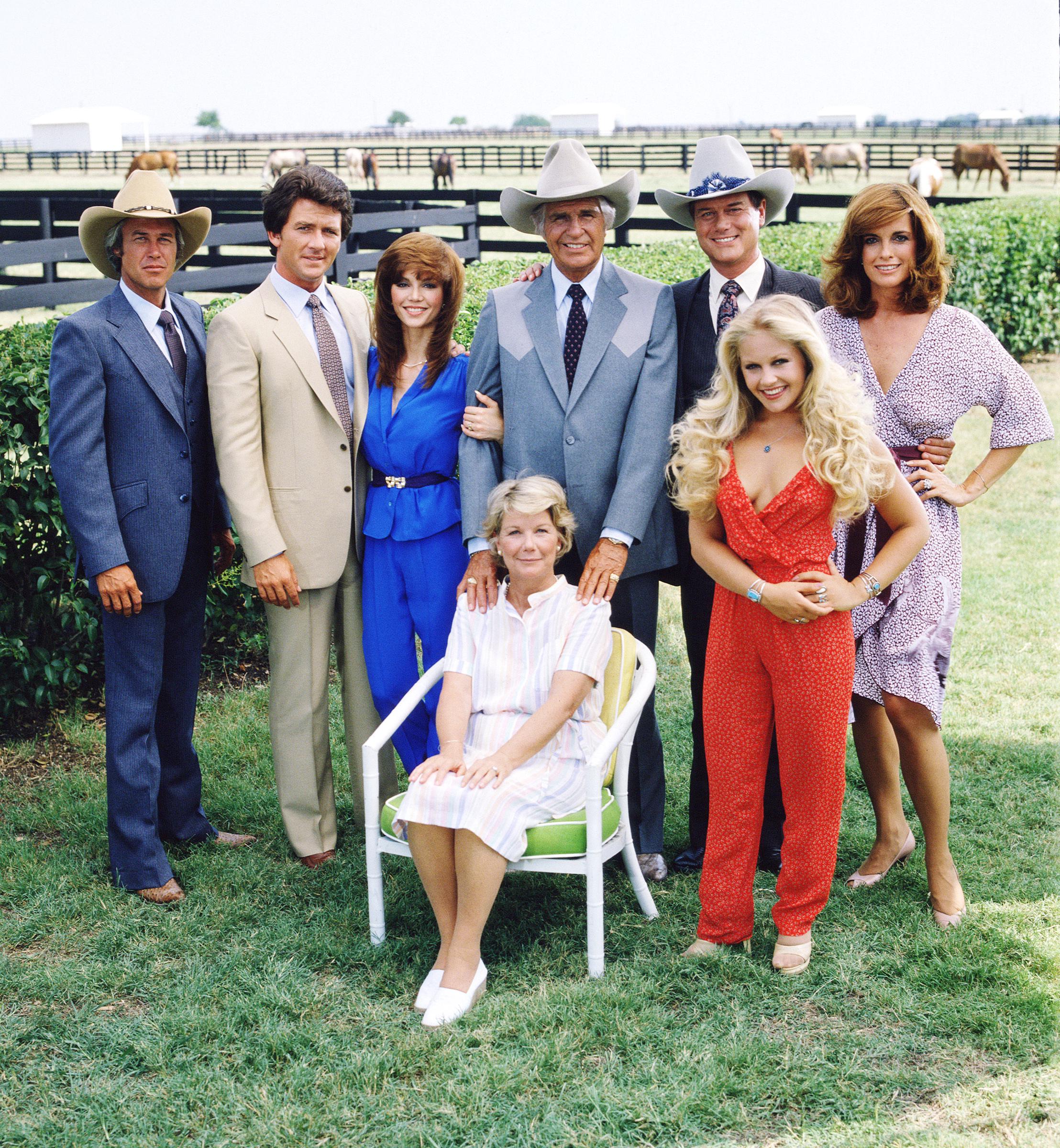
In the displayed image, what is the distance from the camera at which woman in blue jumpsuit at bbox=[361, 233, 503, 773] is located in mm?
3883

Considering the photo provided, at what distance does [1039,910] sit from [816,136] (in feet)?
262

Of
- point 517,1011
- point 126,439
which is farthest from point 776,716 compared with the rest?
point 126,439

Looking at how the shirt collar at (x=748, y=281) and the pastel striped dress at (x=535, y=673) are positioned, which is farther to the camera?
the shirt collar at (x=748, y=281)

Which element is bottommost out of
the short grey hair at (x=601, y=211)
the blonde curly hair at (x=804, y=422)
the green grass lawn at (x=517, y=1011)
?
the green grass lawn at (x=517, y=1011)

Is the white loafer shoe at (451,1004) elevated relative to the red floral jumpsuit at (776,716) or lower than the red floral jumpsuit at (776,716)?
lower

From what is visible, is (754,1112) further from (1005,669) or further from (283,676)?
(1005,669)

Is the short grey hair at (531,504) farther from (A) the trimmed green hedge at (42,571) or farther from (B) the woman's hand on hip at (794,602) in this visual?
(A) the trimmed green hedge at (42,571)

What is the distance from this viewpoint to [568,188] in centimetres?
380

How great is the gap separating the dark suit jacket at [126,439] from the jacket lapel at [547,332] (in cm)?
114

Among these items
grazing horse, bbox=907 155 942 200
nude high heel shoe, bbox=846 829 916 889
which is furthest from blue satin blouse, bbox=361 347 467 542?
Answer: grazing horse, bbox=907 155 942 200

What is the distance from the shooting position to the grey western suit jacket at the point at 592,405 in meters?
3.80

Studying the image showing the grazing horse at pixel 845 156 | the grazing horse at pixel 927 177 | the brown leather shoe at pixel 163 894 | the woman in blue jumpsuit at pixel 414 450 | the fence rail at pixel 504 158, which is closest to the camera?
the woman in blue jumpsuit at pixel 414 450

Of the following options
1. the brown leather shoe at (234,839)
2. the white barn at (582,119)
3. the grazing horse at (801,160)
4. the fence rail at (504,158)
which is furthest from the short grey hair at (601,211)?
the white barn at (582,119)

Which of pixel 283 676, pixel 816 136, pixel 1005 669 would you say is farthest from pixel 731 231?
pixel 816 136
